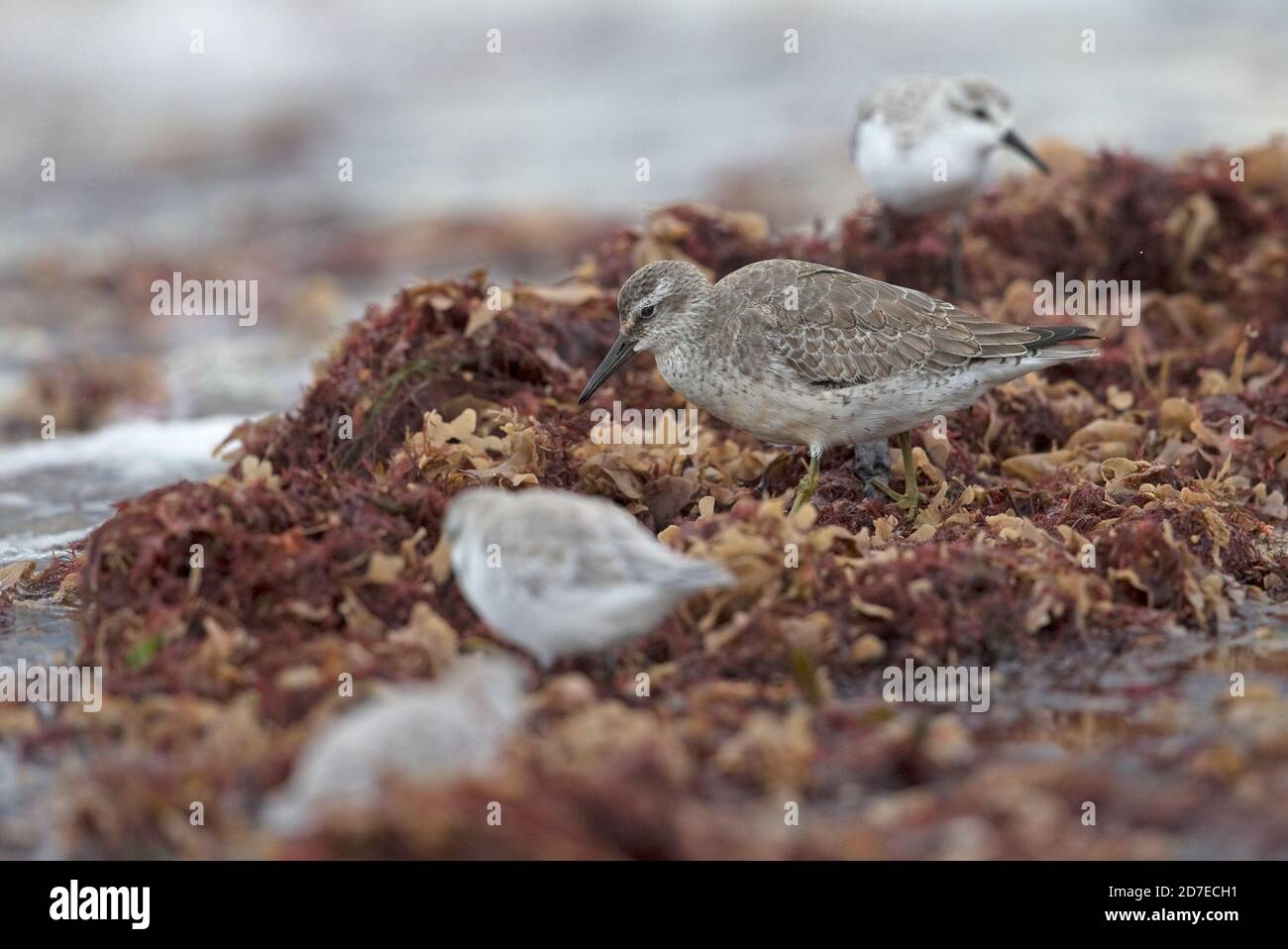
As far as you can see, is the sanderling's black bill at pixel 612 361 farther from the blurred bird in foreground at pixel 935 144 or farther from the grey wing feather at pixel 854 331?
the blurred bird in foreground at pixel 935 144

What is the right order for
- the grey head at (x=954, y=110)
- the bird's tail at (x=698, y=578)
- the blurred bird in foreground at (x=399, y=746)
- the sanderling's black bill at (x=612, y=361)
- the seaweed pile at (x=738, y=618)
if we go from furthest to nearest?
the grey head at (x=954, y=110) < the sanderling's black bill at (x=612, y=361) < the bird's tail at (x=698, y=578) < the seaweed pile at (x=738, y=618) < the blurred bird in foreground at (x=399, y=746)

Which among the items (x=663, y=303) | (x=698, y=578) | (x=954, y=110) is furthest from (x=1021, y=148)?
(x=698, y=578)

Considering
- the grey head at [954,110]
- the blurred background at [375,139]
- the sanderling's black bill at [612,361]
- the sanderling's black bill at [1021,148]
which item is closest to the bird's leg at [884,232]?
the grey head at [954,110]

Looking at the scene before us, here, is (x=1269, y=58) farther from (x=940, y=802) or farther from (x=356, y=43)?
(x=940, y=802)

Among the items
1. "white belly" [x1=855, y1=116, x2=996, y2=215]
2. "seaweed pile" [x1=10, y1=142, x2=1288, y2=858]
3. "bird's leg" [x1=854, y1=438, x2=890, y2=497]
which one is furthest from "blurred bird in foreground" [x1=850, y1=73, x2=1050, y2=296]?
"bird's leg" [x1=854, y1=438, x2=890, y2=497]

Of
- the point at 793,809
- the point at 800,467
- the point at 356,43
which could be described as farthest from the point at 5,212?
the point at 793,809

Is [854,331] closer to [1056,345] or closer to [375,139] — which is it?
[1056,345]
